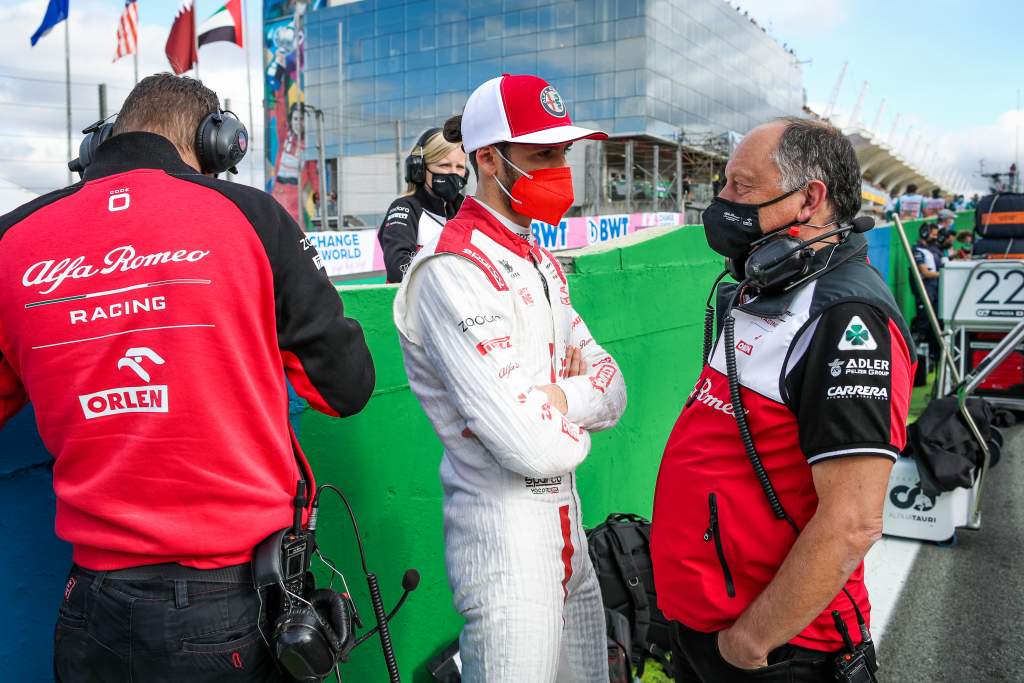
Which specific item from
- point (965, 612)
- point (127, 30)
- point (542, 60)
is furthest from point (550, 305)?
point (542, 60)

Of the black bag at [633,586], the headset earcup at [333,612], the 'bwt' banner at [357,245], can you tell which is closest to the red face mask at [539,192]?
the headset earcup at [333,612]

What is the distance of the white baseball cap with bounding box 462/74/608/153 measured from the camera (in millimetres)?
1989

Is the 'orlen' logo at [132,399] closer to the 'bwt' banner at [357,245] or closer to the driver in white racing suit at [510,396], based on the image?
the driver in white racing suit at [510,396]

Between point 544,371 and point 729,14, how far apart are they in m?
56.0

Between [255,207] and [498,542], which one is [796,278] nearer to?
[498,542]

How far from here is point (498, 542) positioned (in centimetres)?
190

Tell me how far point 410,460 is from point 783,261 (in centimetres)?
154

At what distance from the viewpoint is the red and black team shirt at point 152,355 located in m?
1.44

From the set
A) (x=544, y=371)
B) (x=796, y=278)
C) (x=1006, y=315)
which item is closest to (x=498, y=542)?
(x=544, y=371)

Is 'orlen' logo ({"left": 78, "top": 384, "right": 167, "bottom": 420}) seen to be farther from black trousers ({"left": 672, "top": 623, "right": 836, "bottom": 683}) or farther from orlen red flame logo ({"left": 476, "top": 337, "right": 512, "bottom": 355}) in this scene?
black trousers ({"left": 672, "top": 623, "right": 836, "bottom": 683})

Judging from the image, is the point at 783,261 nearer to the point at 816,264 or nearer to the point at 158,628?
the point at 816,264

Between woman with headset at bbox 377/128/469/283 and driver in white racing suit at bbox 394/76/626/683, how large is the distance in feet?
5.39

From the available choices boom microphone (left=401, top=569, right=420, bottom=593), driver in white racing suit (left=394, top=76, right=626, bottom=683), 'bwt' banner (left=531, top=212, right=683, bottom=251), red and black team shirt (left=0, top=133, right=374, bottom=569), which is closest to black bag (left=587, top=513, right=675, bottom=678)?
driver in white racing suit (left=394, top=76, right=626, bottom=683)

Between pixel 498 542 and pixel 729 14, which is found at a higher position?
pixel 729 14
